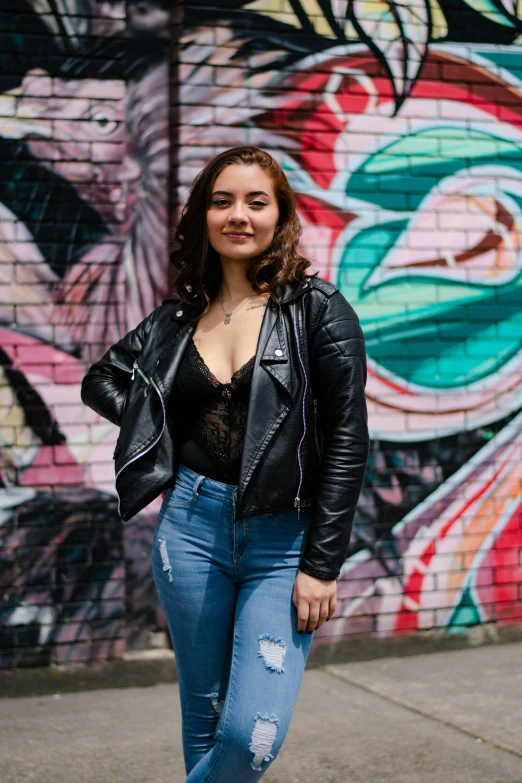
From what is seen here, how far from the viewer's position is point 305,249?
504 cm

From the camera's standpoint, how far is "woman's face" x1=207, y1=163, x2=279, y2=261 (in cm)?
275

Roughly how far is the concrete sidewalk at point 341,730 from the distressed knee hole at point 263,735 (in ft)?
4.14

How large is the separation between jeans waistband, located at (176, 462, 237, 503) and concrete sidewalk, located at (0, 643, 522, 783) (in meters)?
1.53

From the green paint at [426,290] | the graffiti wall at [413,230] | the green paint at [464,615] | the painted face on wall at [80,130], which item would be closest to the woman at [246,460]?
the painted face on wall at [80,130]

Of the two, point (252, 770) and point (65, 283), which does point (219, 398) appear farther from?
point (65, 283)

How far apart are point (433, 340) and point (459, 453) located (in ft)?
2.07

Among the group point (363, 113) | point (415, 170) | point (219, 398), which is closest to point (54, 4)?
point (363, 113)

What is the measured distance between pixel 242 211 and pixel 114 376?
2.13 ft

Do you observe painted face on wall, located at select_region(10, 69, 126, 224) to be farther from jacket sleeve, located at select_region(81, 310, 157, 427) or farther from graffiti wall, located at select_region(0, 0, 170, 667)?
jacket sleeve, located at select_region(81, 310, 157, 427)

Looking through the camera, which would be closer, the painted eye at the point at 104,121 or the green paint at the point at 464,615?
the painted eye at the point at 104,121

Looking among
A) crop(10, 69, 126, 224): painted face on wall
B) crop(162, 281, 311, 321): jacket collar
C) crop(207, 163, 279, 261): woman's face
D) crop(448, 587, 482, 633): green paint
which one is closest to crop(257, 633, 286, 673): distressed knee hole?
crop(162, 281, 311, 321): jacket collar

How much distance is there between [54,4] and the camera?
15.6 ft

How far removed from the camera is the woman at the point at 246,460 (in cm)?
257

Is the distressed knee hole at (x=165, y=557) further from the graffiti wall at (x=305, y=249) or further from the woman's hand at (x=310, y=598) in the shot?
the graffiti wall at (x=305, y=249)
